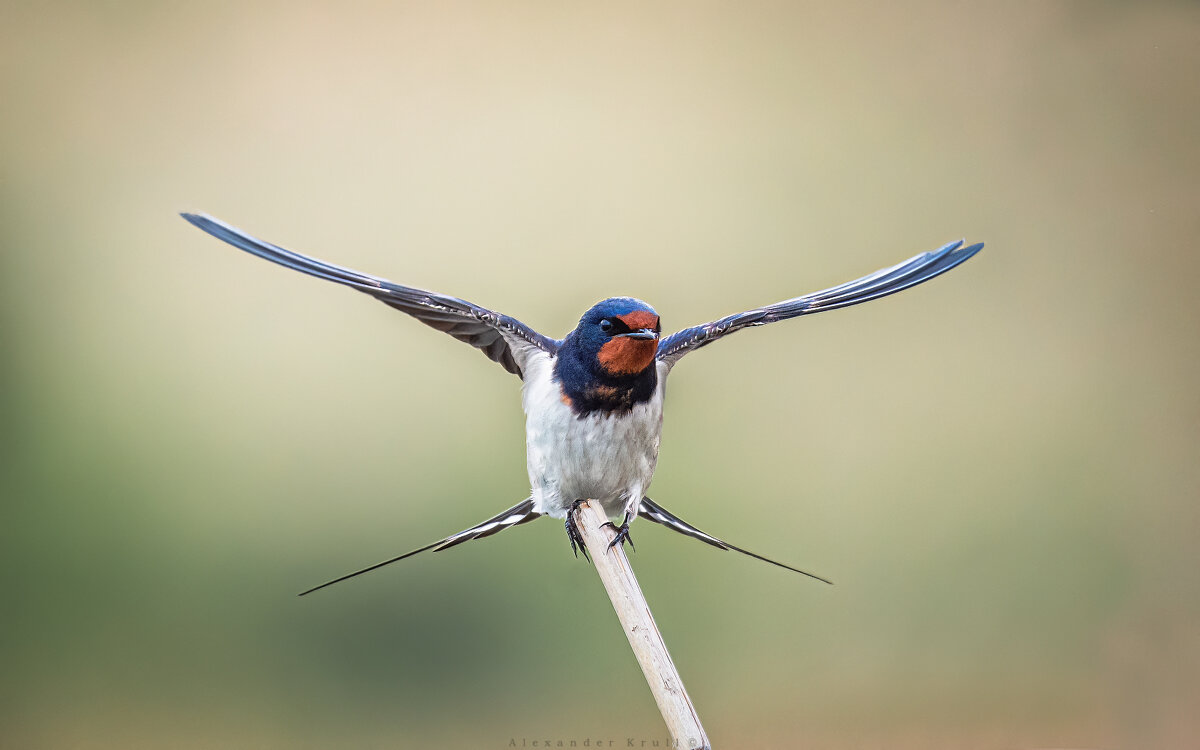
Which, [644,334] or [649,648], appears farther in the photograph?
[644,334]

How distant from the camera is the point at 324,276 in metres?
1.28

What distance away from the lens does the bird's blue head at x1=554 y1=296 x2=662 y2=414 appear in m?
1.29

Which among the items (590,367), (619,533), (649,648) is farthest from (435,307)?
(649,648)

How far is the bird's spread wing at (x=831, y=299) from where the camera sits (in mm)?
1456

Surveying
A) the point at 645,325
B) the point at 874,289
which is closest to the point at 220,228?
the point at 645,325

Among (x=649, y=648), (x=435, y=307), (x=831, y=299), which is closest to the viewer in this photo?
(x=649, y=648)

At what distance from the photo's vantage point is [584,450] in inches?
56.1

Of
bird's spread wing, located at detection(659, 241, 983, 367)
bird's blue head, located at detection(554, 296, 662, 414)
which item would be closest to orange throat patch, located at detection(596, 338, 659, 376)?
bird's blue head, located at detection(554, 296, 662, 414)

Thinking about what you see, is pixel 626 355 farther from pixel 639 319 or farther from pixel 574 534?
pixel 574 534

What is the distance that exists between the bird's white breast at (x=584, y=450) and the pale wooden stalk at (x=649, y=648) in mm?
151

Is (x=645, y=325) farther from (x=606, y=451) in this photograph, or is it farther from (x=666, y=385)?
(x=666, y=385)

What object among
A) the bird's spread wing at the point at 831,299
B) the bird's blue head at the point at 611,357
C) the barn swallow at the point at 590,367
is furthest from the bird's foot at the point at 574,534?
the bird's spread wing at the point at 831,299

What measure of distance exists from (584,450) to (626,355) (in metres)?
0.17

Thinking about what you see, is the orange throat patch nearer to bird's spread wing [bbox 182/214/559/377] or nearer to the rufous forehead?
the rufous forehead
